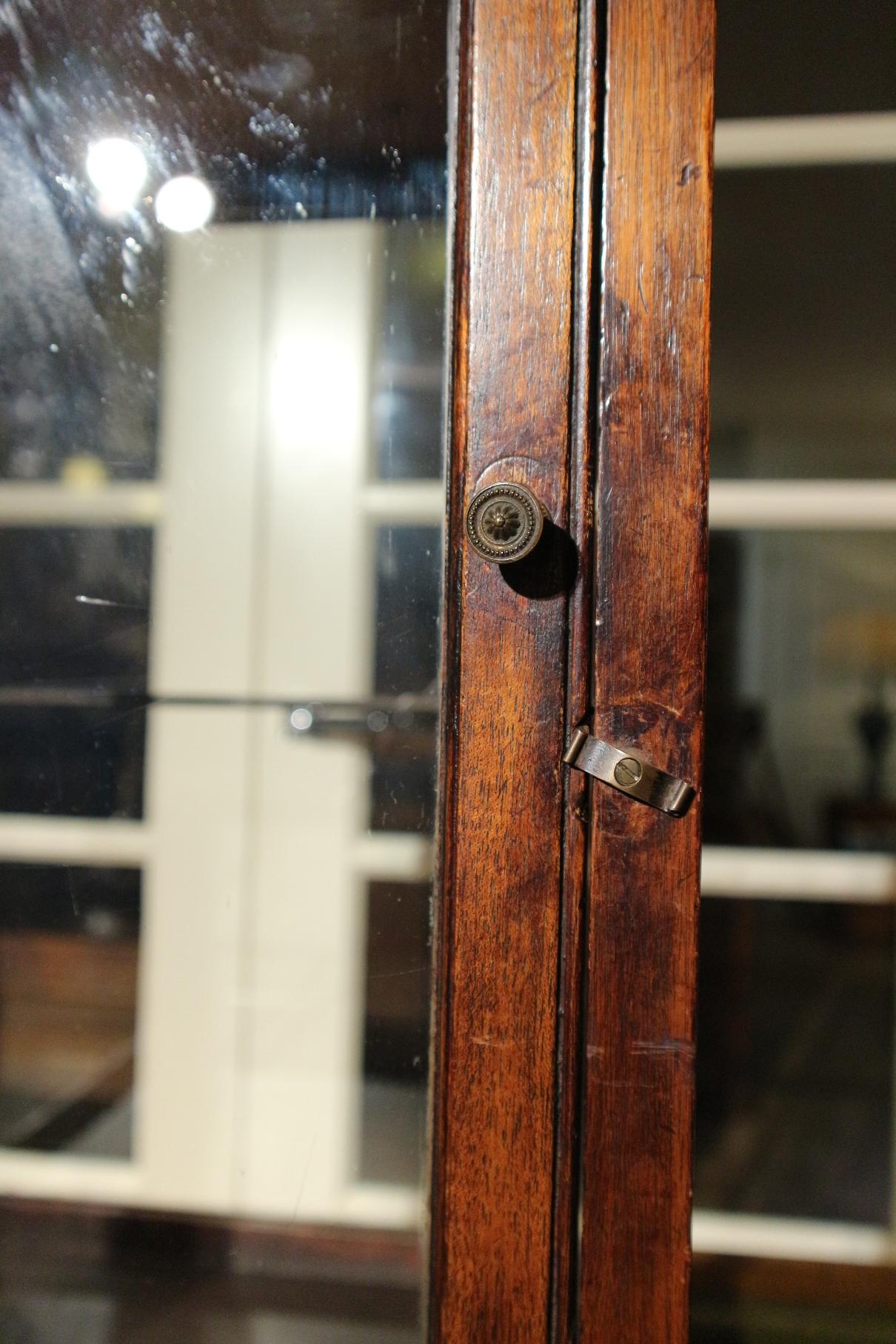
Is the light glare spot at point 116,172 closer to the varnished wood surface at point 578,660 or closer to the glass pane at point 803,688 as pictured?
the varnished wood surface at point 578,660

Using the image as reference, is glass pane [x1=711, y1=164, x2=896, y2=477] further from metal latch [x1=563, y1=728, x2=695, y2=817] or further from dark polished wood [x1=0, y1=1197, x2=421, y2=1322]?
dark polished wood [x1=0, y1=1197, x2=421, y2=1322]

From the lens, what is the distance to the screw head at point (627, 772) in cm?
47

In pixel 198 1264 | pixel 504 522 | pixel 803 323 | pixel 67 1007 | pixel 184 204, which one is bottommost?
pixel 198 1264

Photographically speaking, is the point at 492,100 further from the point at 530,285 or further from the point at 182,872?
the point at 182,872

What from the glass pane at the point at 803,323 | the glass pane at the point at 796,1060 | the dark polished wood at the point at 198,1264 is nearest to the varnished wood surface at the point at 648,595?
the dark polished wood at the point at 198,1264

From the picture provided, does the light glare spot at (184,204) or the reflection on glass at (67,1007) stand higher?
the light glare spot at (184,204)

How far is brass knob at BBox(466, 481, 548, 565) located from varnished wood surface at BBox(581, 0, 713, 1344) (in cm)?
4

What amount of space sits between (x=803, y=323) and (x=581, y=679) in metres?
1.45

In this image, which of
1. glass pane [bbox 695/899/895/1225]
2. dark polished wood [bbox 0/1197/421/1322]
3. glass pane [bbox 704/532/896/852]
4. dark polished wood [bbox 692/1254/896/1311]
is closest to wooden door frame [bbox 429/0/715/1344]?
dark polished wood [bbox 0/1197/421/1322]

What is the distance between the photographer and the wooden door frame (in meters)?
→ 0.47

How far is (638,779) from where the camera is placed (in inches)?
18.3

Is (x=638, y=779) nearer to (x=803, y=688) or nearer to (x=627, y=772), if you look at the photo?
(x=627, y=772)

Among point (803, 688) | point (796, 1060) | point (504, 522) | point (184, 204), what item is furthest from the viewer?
point (803, 688)

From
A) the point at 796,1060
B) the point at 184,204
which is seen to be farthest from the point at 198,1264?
the point at 796,1060
